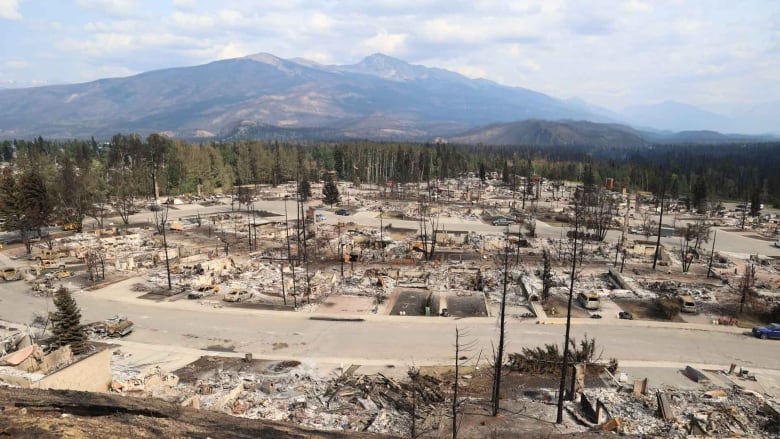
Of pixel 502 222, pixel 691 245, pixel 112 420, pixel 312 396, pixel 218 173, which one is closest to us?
pixel 112 420

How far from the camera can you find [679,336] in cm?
2458

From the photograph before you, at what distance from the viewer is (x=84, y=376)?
647 inches

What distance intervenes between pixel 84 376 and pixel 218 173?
78.1 metres

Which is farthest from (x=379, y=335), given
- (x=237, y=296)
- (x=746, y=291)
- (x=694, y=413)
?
(x=746, y=291)

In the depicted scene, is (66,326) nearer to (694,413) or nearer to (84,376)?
(84,376)

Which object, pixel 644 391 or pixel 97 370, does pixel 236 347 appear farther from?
pixel 644 391

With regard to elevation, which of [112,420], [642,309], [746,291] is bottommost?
[642,309]

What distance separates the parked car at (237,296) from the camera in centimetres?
2967

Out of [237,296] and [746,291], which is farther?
[237,296]

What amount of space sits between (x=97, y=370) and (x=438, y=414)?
12.8 metres

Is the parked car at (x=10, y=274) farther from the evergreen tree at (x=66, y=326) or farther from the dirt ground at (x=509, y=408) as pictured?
the dirt ground at (x=509, y=408)

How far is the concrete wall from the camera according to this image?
606 inches

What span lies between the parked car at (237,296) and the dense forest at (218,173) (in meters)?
26.7

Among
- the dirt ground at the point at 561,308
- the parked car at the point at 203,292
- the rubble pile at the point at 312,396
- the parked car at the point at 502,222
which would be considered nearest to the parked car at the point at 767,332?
the dirt ground at the point at 561,308
